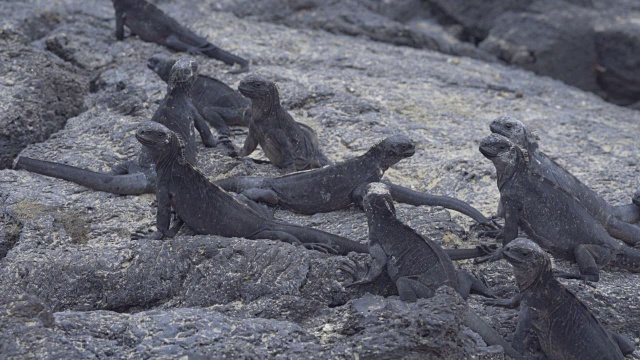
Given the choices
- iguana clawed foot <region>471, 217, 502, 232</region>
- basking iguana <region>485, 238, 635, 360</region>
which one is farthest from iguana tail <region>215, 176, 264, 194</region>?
basking iguana <region>485, 238, 635, 360</region>

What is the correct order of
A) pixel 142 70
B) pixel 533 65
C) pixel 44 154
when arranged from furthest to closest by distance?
pixel 533 65, pixel 142 70, pixel 44 154

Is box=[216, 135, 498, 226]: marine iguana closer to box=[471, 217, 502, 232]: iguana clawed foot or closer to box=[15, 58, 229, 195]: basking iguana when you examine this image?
box=[471, 217, 502, 232]: iguana clawed foot

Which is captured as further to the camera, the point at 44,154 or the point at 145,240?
the point at 44,154

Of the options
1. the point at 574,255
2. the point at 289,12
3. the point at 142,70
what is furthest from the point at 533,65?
the point at 574,255

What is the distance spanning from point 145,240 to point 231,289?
2.29ft

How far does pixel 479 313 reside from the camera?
226 inches

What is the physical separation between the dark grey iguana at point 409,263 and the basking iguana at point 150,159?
5.24ft

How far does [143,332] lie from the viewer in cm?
491

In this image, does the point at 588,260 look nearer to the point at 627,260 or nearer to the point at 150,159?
the point at 627,260

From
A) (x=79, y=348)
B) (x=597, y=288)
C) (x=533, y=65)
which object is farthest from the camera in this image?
(x=533, y=65)

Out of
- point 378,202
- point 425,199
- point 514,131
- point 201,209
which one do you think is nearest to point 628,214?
point 514,131

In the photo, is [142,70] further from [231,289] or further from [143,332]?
[143,332]

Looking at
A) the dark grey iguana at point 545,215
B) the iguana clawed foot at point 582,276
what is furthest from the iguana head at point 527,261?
the dark grey iguana at point 545,215

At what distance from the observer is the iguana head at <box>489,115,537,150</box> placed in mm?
6857
